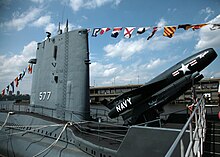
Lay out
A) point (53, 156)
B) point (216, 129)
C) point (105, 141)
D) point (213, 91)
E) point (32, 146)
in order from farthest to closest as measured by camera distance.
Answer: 1. point (213, 91)
2. point (32, 146)
3. point (53, 156)
4. point (105, 141)
5. point (216, 129)

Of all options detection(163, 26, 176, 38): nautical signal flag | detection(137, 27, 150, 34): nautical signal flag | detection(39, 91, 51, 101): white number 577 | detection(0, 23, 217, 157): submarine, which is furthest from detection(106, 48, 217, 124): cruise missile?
detection(39, 91, 51, 101): white number 577

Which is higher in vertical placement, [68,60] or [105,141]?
[68,60]

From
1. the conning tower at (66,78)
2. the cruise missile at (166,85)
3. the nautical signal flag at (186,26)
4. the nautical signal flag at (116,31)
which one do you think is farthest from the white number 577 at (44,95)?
the nautical signal flag at (186,26)

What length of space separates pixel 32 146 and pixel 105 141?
4.18 metres

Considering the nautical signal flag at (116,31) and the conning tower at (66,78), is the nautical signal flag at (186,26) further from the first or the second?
the conning tower at (66,78)

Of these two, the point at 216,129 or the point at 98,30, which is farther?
the point at 98,30

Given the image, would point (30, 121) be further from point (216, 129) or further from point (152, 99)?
point (216, 129)

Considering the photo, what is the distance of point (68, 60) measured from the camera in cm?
938

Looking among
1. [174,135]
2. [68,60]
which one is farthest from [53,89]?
[174,135]

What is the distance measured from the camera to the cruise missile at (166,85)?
9.31 metres

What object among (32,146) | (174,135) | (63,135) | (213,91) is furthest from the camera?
(213,91)

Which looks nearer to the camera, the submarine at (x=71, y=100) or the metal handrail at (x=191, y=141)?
the metal handrail at (x=191, y=141)

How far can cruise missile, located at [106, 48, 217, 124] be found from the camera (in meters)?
9.31

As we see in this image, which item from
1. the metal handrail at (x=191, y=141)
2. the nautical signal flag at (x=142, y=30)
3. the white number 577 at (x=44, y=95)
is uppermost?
the nautical signal flag at (x=142, y=30)
